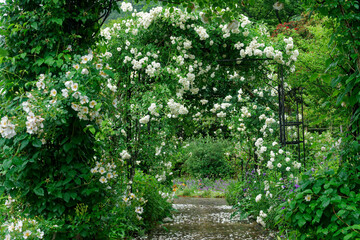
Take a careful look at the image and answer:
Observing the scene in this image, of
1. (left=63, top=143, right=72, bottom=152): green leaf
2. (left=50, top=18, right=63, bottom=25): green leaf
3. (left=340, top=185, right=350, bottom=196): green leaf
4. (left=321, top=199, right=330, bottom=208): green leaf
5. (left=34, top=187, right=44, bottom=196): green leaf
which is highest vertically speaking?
(left=50, top=18, right=63, bottom=25): green leaf

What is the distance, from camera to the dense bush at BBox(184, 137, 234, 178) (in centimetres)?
990

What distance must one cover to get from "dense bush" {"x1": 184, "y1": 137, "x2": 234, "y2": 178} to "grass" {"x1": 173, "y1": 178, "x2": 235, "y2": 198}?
0.28 m

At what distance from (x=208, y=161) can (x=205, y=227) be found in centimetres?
522

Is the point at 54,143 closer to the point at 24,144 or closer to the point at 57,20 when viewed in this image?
the point at 24,144

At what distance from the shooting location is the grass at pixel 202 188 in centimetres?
832

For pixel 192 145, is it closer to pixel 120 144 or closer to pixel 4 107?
pixel 120 144

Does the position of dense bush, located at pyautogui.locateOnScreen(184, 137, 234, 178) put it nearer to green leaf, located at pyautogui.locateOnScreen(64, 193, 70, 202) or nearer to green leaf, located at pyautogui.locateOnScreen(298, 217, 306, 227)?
green leaf, located at pyautogui.locateOnScreen(64, 193, 70, 202)

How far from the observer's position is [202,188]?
356 inches

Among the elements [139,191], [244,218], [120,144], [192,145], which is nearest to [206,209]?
[244,218]

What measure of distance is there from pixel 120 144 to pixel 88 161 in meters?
1.73

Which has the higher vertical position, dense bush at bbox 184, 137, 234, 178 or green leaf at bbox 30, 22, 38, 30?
green leaf at bbox 30, 22, 38, 30

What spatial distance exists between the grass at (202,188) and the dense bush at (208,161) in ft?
0.92

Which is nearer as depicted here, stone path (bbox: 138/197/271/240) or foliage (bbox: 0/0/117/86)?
foliage (bbox: 0/0/117/86)

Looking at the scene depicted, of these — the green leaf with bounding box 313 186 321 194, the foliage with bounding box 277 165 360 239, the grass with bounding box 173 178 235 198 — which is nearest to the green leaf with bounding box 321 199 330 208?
the foliage with bounding box 277 165 360 239
